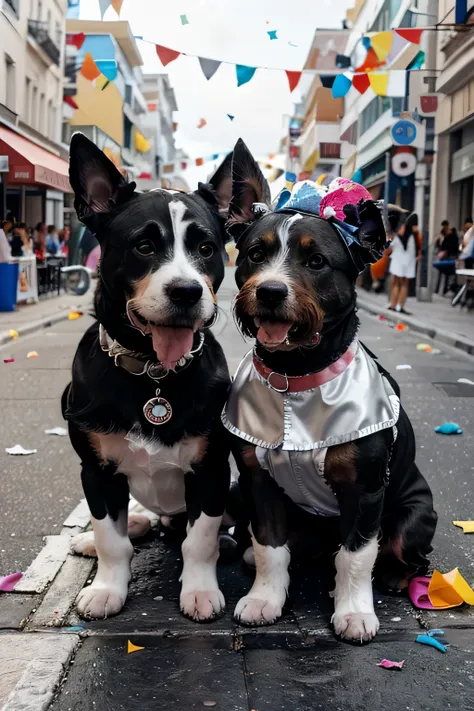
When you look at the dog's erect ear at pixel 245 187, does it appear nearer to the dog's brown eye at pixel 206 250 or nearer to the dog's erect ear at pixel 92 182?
the dog's brown eye at pixel 206 250

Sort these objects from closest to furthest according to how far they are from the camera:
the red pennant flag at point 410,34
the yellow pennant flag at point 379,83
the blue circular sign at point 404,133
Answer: the red pennant flag at point 410,34 → the yellow pennant flag at point 379,83 → the blue circular sign at point 404,133

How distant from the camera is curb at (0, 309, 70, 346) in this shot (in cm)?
1127

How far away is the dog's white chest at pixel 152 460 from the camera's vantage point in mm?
2732

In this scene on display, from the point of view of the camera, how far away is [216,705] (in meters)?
2.23

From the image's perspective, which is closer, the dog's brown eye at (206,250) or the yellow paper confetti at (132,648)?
the yellow paper confetti at (132,648)

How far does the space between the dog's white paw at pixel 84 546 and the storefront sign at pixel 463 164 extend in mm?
19333

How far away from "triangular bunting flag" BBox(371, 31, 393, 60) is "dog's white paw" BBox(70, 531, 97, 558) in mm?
10331

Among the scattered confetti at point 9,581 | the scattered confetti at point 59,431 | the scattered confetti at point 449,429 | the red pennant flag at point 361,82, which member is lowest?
the scattered confetti at point 9,581

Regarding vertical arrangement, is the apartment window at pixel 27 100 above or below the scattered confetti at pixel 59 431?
above

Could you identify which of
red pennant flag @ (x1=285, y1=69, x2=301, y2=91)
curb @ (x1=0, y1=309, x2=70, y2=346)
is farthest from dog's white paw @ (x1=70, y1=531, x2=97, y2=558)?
red pennant flag @ (x1=285, y1=69, x2=301, y2=91)

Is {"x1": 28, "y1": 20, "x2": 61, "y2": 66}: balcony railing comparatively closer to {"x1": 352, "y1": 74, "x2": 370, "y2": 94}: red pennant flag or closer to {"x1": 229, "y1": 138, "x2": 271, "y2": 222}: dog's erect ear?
{"x1": 352, "y1": 74, "x2": 370, "y2": 94}: red pennant flag

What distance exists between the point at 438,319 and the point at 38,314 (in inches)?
298

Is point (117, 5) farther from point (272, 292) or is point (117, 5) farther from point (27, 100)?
point (27, 100)

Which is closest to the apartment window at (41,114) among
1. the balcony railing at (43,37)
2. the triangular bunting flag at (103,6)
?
the balcony railing at (43,37)
